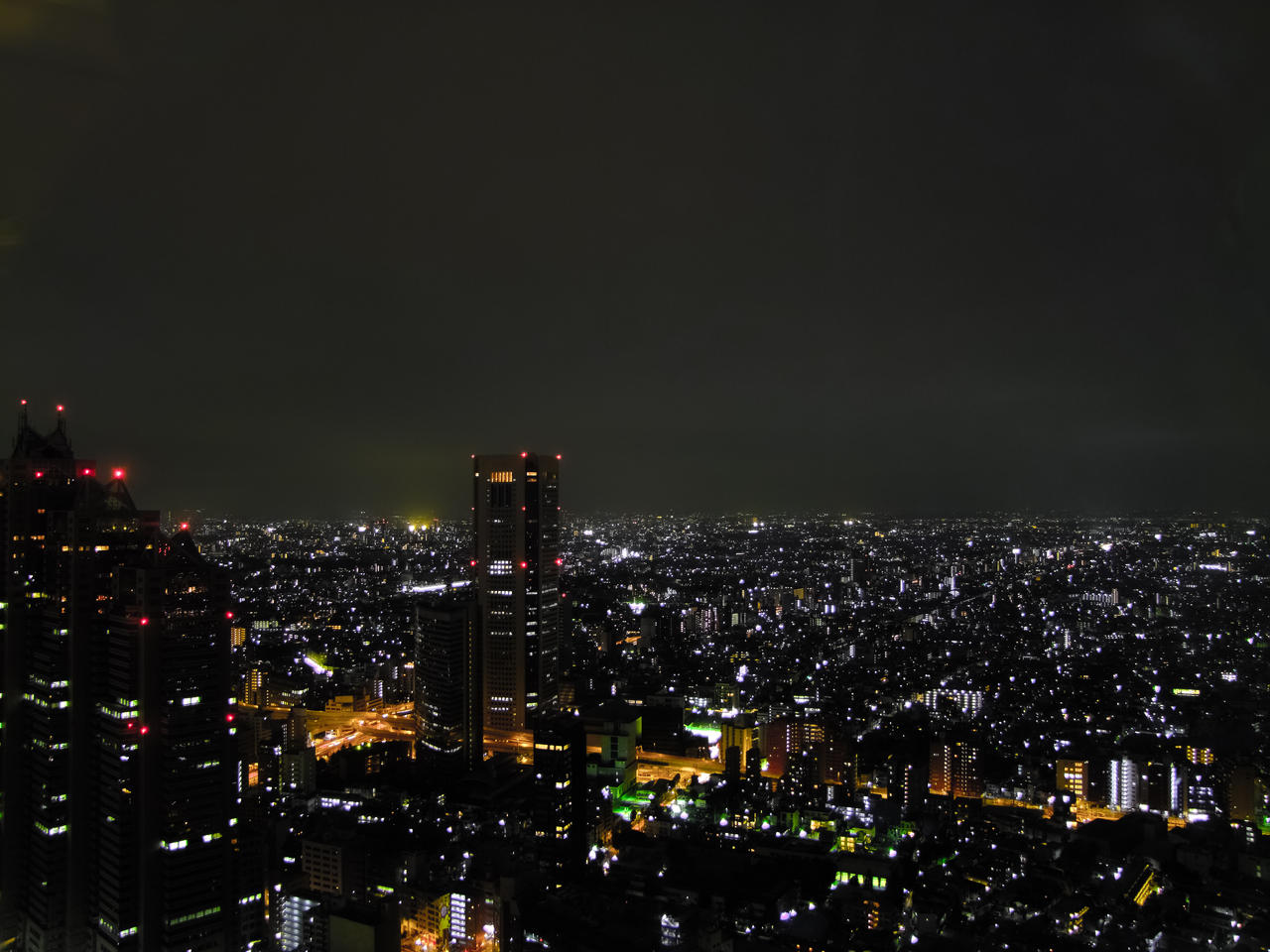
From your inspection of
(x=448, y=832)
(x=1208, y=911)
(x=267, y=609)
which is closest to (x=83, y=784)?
(x=448, y=832)

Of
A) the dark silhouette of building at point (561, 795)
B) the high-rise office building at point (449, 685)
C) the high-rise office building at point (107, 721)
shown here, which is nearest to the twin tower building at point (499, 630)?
the high-rise office building at point (449, 685)

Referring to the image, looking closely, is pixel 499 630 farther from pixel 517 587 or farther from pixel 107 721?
pixel 107 721

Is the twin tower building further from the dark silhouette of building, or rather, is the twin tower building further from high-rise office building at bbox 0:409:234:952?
high-rise office building at bbox 0:409:234:952

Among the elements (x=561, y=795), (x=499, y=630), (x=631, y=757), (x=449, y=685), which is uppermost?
(x=499, y=630)

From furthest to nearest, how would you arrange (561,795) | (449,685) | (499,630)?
(499,630), (449,685), (561,795)

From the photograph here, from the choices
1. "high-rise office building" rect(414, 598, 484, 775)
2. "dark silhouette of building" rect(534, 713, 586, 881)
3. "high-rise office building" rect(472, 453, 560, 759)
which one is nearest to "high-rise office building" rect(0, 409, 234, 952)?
"dark silhouette of building" rect(534, 713, 586, 881)

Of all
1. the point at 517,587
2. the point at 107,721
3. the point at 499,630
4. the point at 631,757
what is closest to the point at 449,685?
the point at 499,630
